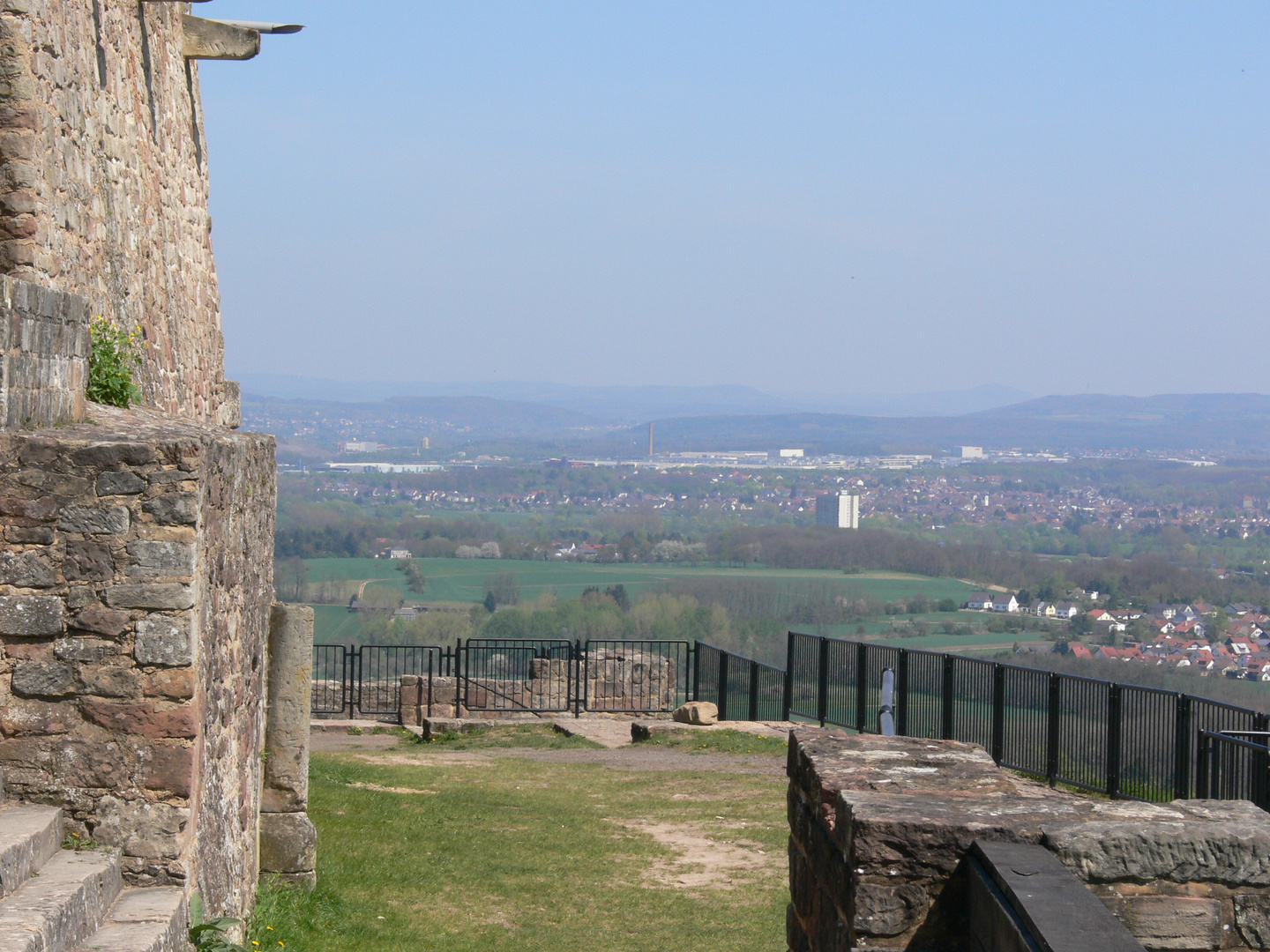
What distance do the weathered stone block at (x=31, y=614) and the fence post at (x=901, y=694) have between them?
12646 millimetres

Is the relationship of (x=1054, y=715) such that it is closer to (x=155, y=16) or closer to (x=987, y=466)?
(x=155, y=16)

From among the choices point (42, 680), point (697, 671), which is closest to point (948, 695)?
point (697, 671)

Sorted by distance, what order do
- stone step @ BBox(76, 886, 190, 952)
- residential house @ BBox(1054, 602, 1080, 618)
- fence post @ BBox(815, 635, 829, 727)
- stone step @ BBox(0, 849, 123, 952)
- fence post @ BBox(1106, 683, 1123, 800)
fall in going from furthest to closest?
residential house @ BBox(1054, 602, 1080, 618)
fence post @ BBox(815, 635, 829, 727)
fence post @ BBox(1106, 683, 1123, 800)
stone step @ BBox(76, 886, 190, 952)
stone step @ BBox(0, 849, 123, 952)

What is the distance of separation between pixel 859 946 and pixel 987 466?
152 m

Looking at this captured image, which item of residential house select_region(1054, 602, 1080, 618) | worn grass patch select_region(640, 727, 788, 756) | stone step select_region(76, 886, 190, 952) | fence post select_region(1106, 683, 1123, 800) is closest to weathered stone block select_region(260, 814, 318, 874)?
stone step select_region(76, 886, 190, 952)

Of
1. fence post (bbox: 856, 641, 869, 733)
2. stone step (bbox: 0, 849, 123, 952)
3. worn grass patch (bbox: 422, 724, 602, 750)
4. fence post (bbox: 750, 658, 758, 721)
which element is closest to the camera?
stone step (bbox: 0, 849, 123, 952)

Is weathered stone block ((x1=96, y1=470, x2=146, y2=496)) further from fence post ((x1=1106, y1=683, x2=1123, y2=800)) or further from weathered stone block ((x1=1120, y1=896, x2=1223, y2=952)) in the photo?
fence post ((x1=1106, y1=683, x2=1123, y2=800))

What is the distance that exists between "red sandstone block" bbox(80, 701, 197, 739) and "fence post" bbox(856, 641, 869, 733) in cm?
1328

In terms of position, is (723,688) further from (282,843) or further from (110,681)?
(110,681)

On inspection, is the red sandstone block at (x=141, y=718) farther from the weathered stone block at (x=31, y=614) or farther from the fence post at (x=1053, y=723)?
the fence post at (x=1053, y=723)

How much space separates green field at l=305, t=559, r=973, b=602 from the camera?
7081 cm

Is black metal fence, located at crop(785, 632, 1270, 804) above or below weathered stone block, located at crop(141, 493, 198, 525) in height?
below

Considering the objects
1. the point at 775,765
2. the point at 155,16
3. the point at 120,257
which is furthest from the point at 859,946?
the point at 775,765

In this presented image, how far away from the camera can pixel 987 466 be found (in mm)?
150000
